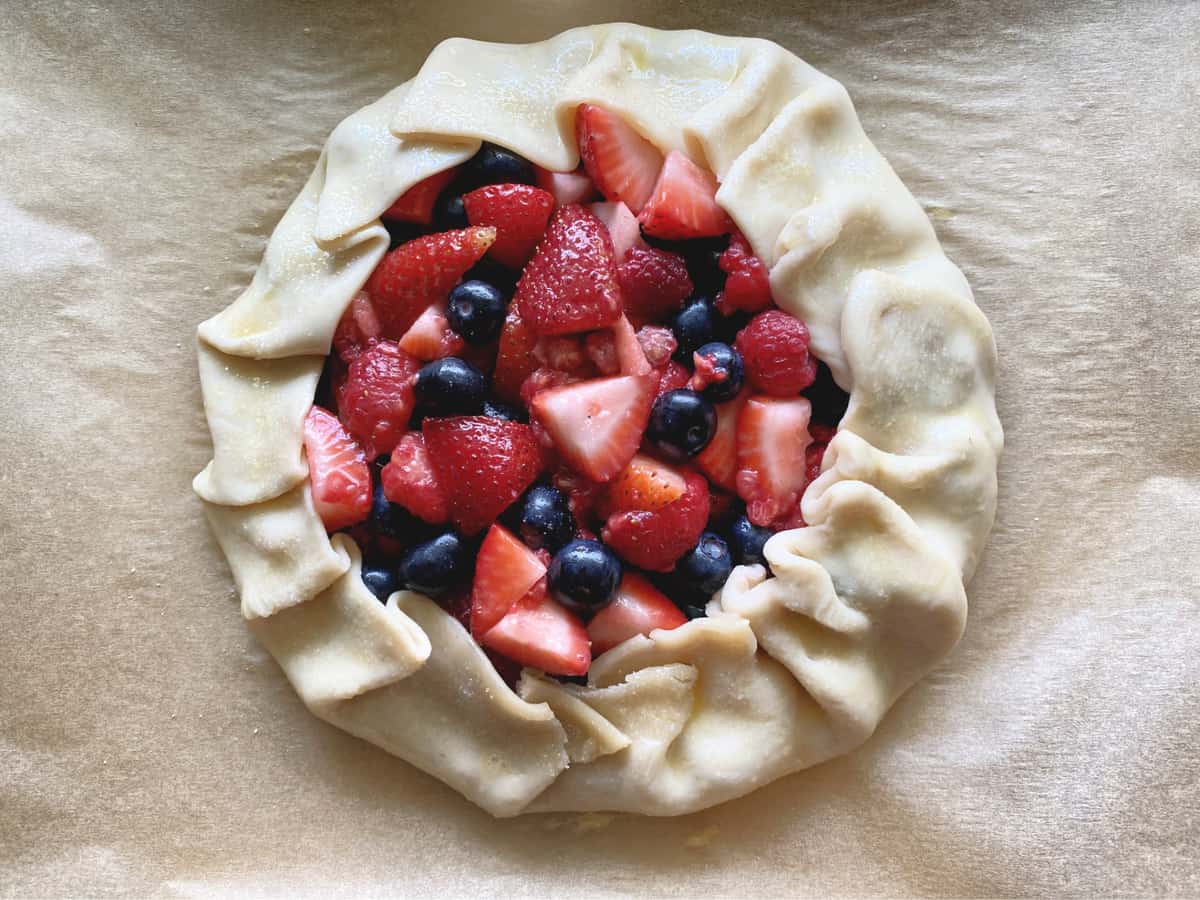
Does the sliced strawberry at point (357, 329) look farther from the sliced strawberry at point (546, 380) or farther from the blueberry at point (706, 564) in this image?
the blueberry at point (706, 564)

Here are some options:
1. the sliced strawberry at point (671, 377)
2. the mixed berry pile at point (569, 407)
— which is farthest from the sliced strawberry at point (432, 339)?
the sliced strawberry at point (671, 377)

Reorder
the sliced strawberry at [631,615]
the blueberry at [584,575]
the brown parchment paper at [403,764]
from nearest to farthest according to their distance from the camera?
the blueberry at [584,575] < the sliced strawberry at [631,615] < the brown parchment paper at [403,764]

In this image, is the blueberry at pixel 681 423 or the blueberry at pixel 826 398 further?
the blueberry at pixel 826 398

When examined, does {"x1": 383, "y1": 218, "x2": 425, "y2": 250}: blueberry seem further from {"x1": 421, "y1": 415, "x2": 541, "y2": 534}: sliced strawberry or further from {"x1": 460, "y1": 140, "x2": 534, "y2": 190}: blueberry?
{"x1": 421, "y1": 415, "x2": 541, "y2": 534}: sliced strawberry

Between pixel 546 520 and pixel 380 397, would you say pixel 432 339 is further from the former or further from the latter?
pixel 546 520

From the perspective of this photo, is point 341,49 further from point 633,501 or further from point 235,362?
point 633,501

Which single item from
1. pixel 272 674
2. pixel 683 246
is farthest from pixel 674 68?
pixel 272 674
